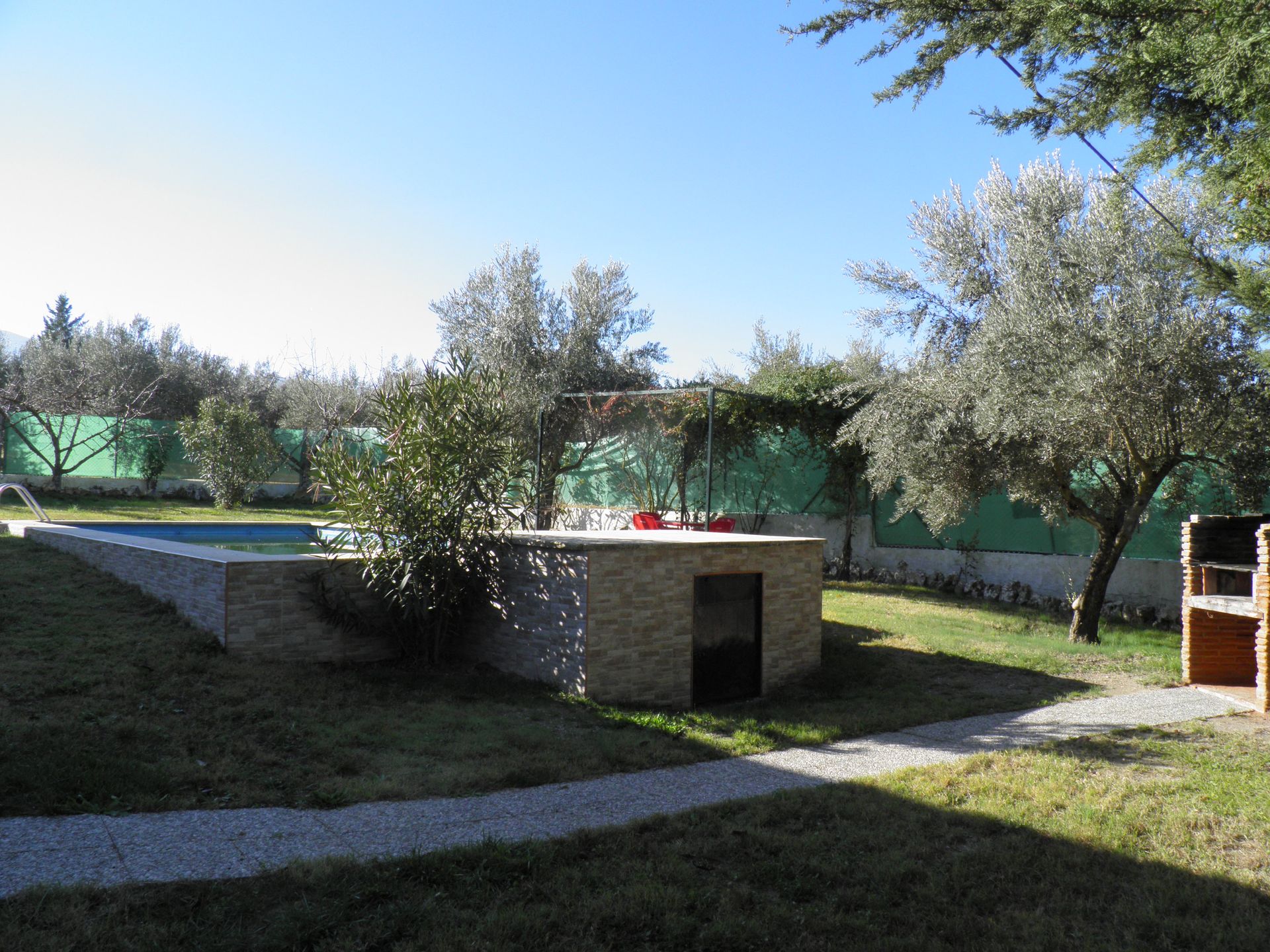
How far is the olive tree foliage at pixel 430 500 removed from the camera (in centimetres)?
727

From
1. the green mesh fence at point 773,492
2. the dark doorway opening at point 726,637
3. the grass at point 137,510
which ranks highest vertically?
the green mesh fence at point 773,492

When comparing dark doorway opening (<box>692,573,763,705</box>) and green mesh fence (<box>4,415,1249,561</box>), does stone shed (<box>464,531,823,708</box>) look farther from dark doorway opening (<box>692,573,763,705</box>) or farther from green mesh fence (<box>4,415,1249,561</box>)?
green mesh fence (<box>4,415,1249,561</box>)

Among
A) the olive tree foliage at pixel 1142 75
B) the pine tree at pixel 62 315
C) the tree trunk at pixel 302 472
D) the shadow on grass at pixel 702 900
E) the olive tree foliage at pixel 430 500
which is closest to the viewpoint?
the shadow on grass at pixel 702 900

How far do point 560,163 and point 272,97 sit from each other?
4.05m

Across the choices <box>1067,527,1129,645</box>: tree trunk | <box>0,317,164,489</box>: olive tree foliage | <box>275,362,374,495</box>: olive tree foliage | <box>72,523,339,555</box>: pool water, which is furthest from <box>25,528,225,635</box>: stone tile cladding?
<box>275,362,374,495</box>: olive tree foliage

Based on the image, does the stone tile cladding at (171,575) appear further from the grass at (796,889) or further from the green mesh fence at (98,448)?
the green mesh fence at (98,448)

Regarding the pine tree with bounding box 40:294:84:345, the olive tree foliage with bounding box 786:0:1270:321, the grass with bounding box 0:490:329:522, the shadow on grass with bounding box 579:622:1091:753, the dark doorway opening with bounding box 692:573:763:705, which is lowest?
the shadow on grass with bounding box 579:622:1091:753

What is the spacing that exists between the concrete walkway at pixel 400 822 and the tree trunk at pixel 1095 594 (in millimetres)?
4226

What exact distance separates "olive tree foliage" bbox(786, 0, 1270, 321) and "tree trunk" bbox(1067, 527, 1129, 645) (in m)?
5.52

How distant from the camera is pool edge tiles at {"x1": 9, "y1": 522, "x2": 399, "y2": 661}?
700 centimetres

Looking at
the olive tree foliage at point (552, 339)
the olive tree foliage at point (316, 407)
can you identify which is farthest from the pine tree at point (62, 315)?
the olive tree foliage at point (552, 339)

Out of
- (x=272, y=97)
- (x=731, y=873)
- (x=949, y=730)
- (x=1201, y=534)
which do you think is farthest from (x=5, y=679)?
(x=1201, y=534)

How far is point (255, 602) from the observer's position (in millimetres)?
7082

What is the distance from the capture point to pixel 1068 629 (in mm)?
10680
